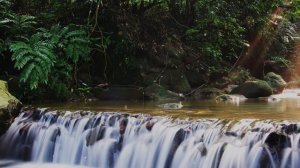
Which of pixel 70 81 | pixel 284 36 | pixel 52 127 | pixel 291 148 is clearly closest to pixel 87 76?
pixel 70 81

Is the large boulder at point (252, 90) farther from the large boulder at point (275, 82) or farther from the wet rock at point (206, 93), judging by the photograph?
the large boulder at point (275, 82)

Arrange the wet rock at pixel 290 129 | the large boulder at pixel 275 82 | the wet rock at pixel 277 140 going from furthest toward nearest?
the large boulder at pixel 275 82 < the wet rock at pixel 290 129 < the wet rock at pixel 277 140

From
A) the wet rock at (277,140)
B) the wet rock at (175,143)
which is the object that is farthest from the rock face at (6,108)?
the wet rock at (277,140)

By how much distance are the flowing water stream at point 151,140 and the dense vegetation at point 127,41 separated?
207cm

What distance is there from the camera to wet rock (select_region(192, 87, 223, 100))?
48.5 feet

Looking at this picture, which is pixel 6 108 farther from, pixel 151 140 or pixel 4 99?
pixel 151 140

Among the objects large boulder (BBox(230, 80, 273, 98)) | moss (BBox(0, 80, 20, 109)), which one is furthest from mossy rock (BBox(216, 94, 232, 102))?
moss (BBox(0, 80, 20, 109))

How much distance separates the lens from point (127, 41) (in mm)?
14531

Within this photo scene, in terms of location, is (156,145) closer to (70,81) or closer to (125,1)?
(70,81)

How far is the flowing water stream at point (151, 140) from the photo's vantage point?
7.22 m

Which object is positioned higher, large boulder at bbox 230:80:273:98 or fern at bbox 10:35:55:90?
fern at bbox 10:35:55:90

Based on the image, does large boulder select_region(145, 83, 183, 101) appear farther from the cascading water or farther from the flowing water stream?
the cascading water

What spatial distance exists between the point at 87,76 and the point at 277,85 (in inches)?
330

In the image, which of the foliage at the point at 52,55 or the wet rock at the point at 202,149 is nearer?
the wet rock at the point at 202,149
